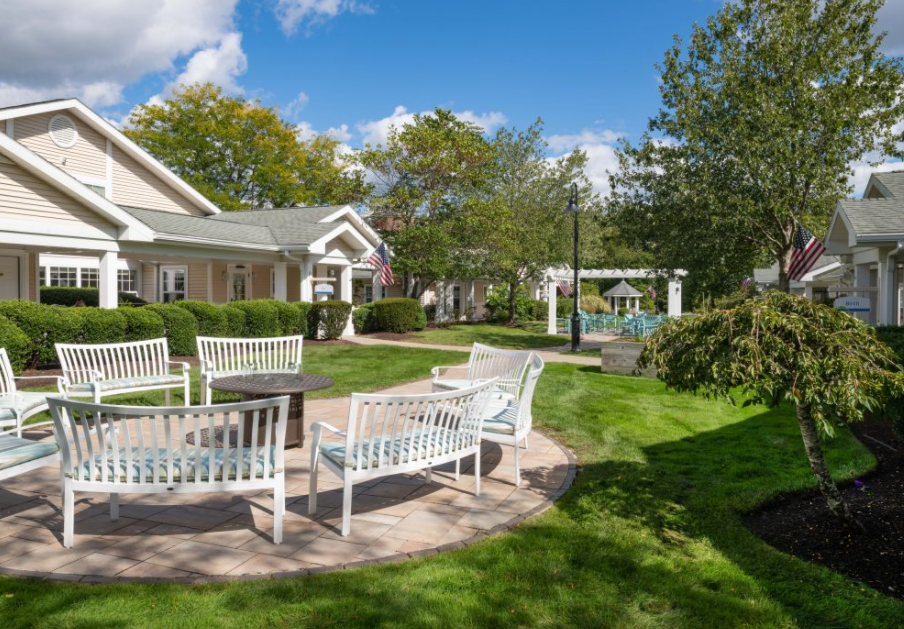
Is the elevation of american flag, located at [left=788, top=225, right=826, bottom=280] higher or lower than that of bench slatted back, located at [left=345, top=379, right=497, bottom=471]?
higher

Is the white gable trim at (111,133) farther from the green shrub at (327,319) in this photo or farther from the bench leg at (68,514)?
the bench leg at (68,514)

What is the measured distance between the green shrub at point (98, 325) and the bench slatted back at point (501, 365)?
7.88 metres

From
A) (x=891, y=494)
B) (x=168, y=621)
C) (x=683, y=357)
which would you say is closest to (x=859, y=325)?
(x=683, y=357)

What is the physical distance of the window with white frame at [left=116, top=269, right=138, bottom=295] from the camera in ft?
80.9

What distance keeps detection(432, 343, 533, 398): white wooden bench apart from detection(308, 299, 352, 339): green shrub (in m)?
11.3

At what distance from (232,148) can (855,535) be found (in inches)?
1349

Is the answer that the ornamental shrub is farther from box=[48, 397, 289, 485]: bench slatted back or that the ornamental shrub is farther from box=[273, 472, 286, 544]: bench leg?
box=[273, 472, 286, 544]: bench leg

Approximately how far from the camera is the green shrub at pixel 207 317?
46.2 feet

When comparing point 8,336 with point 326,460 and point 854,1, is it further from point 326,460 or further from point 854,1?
point 854,1

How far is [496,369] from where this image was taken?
24.1 ft

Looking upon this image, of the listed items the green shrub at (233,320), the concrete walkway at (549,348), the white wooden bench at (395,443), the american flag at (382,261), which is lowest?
the concrete walkway at (549,348)

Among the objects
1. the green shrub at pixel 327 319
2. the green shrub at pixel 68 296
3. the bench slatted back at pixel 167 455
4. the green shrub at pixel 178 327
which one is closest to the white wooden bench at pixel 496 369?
the bench slatted back at pixel 167 455

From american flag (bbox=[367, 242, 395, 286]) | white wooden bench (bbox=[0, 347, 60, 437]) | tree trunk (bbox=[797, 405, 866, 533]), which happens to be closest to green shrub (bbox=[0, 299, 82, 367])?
white wooden bench (bbox=[0, 347, 60, 437])

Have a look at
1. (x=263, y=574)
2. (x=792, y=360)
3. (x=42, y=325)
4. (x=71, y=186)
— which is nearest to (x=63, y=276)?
(x=71, y=186)
